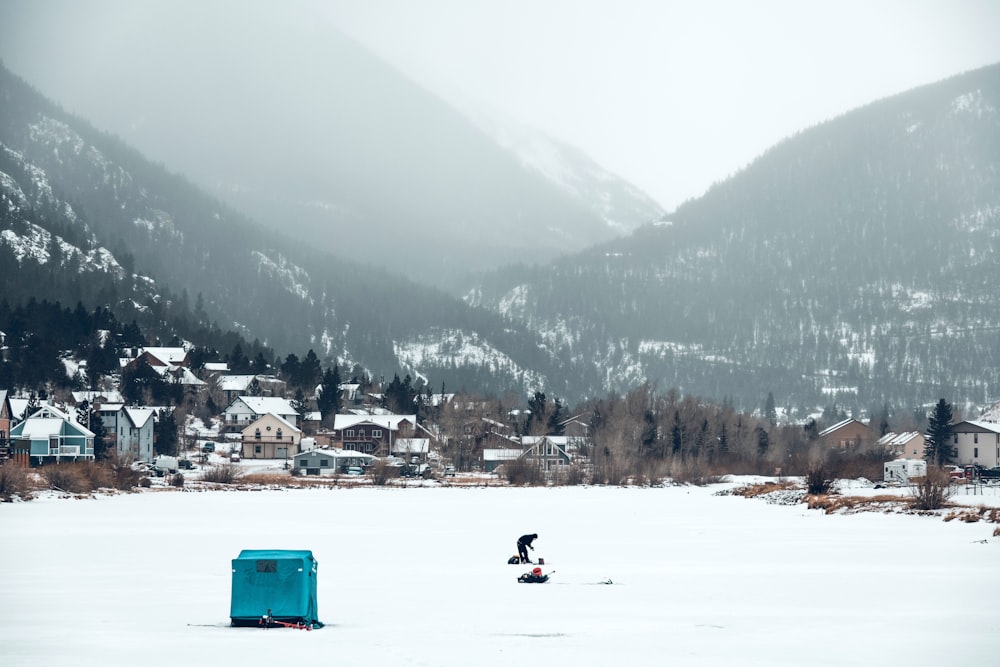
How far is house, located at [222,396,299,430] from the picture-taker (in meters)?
166

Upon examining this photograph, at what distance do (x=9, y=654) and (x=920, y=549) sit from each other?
109 feet

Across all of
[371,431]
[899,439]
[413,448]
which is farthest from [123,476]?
[899,439]

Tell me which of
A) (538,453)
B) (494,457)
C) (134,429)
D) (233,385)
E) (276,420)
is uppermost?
(233,385)

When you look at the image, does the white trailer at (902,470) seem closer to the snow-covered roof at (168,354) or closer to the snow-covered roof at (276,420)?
the snow-covered roof at (276,420)

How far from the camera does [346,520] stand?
64438 millimetres

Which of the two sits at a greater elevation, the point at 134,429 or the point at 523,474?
the point at 134,429

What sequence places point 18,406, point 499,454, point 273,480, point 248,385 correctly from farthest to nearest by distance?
point 248,385 < point 499,454 < point 18,406 < point 273,480

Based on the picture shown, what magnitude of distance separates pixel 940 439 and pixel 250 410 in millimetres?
88001

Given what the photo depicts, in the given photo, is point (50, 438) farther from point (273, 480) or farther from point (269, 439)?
point (269, 439)

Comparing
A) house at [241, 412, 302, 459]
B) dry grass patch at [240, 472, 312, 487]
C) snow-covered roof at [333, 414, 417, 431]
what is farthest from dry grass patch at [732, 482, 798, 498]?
house at [241, 412, 302, 459]

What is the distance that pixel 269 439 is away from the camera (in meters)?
158

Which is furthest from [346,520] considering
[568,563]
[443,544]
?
[568,563]

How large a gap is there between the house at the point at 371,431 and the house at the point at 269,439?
28.2 ft

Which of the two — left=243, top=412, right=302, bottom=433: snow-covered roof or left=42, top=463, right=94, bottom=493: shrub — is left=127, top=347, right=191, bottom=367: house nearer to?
left=243, top=412, right=302, bottom=433: snow-covered roof
